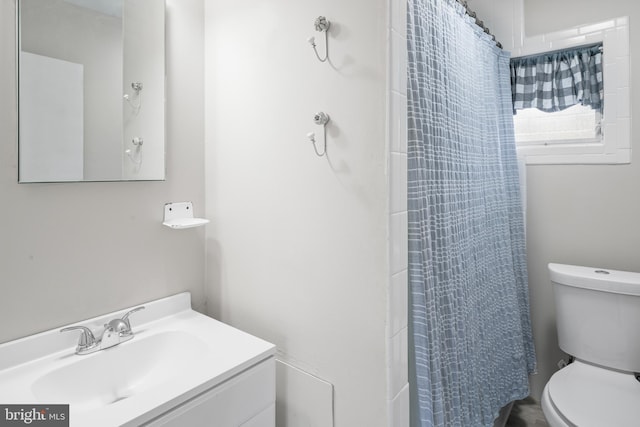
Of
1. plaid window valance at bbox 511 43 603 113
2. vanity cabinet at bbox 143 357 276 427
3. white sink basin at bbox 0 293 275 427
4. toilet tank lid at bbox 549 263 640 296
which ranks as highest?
plaid window valance at bbox 511 43 603 113

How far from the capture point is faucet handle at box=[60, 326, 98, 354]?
1100 mm

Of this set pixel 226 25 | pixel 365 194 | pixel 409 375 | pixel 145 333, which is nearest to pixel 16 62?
pixel 226 25

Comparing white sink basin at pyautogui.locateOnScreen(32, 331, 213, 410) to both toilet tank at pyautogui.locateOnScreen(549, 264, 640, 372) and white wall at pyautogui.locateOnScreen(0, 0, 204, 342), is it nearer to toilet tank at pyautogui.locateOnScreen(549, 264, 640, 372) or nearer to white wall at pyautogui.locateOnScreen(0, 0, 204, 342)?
white wall at pyautogui.locateOnScreen(0, 0, 204, 342)

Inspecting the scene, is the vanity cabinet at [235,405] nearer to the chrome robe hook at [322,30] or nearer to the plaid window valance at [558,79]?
the chrome robe hook at [322,30]

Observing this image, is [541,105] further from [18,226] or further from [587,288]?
[18,226]

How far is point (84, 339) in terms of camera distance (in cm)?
112

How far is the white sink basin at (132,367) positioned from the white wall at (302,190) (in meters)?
0.19

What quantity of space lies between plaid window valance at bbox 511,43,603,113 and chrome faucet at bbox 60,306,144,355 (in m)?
2.26

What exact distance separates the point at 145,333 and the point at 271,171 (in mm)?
718

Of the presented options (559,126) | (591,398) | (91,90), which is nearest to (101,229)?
(91,90)

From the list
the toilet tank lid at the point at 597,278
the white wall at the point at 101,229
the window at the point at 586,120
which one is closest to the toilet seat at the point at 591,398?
the toilet tank lid at the point at 597,278

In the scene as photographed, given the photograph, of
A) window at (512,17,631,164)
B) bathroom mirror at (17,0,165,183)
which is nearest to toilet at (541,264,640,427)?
window at (512,17,631,164)

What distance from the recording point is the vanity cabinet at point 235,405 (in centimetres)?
87

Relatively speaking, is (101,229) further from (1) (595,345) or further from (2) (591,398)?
(1) (595,345)
